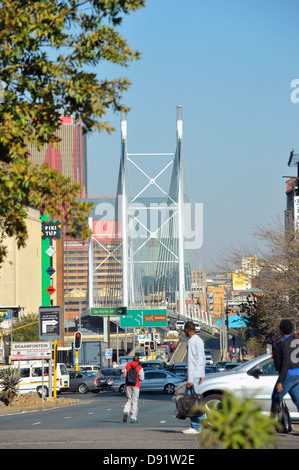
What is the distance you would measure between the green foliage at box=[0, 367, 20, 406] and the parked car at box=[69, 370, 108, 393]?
55.7ft

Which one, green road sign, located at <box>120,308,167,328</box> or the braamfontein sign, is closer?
the braamfontein sign

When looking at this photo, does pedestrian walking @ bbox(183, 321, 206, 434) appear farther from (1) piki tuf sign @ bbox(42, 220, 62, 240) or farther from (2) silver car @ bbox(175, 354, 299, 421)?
(1) piki tuf sign @ bbox(42, 220, 62, 240)

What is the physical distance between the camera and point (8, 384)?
30.4 m

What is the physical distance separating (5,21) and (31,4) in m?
0.65

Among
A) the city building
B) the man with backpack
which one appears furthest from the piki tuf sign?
the city building

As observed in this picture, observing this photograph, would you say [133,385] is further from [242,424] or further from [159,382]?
[159,382]

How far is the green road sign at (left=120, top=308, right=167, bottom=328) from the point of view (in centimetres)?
6769

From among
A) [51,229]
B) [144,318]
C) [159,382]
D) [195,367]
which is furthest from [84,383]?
[195,367]

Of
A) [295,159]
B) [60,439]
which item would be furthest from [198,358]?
[295,159]

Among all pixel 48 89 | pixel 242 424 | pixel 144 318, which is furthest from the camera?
pixel 144 318

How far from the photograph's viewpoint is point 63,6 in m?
11.7

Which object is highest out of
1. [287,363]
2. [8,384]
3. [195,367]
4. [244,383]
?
[287,363]

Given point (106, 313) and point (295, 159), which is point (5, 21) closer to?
point (106, 313)

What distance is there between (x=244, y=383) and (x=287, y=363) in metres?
2.39
